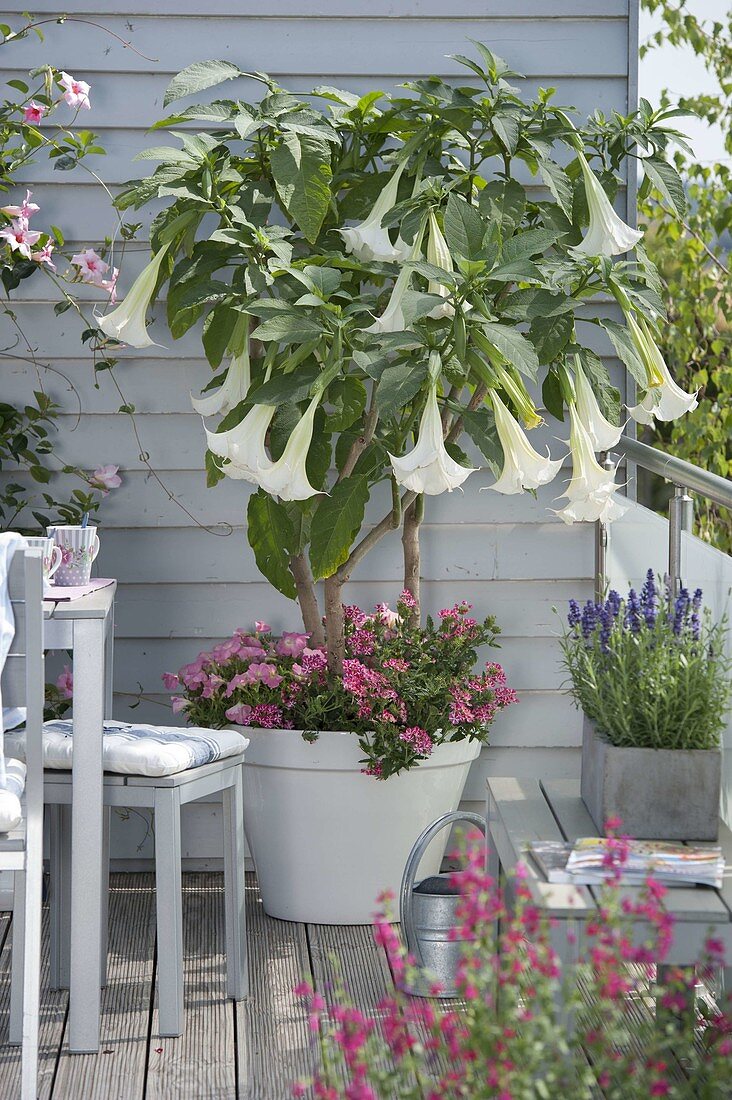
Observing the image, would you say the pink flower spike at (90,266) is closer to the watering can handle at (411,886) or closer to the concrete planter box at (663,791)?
the watering can handle at (411,886)

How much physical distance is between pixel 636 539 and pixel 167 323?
127 centimetres

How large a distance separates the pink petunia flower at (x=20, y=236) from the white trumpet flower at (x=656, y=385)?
1331mm

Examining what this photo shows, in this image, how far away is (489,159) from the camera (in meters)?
3.04

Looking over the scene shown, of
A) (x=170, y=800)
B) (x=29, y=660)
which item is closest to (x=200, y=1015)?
(x=170, y=800)

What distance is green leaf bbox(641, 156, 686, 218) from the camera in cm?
270

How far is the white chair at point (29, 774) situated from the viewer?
6.20ft

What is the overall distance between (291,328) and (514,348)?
45 cm

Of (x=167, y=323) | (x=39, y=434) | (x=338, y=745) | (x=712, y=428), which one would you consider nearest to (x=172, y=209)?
(x=167, y=323)

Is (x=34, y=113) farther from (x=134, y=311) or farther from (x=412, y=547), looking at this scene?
(x=412, y=547)

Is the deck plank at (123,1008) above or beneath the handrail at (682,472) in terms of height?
beneath

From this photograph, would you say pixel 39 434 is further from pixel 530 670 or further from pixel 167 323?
pixel 530 670

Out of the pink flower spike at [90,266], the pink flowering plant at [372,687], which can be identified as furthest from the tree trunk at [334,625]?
the pink flower spike at [90,266]

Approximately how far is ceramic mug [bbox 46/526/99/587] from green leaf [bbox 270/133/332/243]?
799 mm

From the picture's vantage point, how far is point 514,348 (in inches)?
91.6
